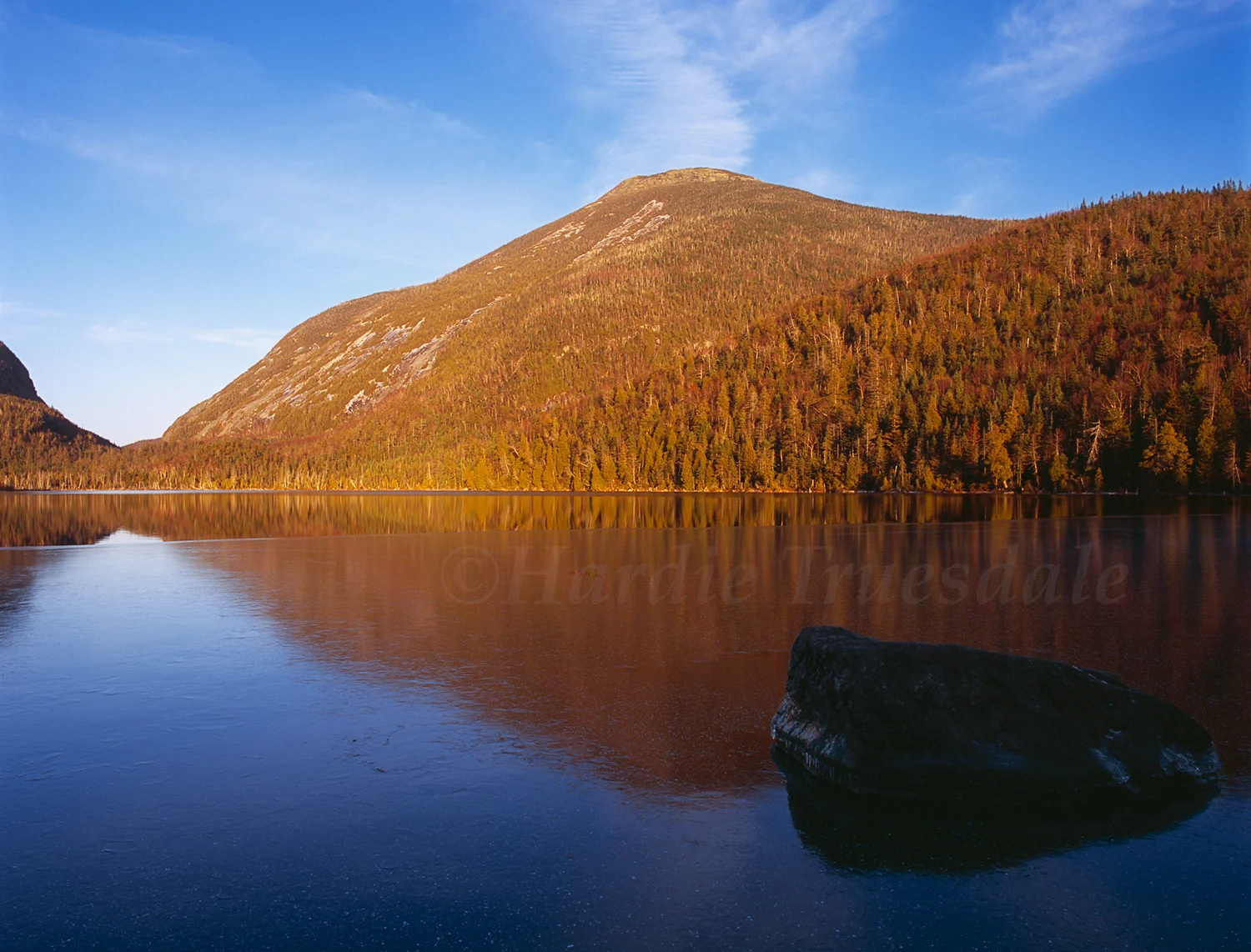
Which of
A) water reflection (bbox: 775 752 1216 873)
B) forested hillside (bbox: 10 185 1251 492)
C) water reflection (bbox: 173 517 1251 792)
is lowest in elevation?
water reflection (bbox: 775 752 1216 873)

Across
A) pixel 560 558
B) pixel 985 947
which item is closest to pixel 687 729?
pixel 985 947

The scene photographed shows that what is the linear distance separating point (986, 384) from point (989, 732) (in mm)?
125848

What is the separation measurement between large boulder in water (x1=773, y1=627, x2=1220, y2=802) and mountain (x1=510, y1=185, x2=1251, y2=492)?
280 feet

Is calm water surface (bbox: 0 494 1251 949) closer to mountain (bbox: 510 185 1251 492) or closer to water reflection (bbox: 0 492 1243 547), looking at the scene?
water reflection (bbox: 0 492 1243 547)

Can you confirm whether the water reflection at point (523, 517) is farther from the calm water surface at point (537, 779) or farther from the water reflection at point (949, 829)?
the water reflection at point (949, 829)

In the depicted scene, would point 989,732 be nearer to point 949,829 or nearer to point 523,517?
point 949,829

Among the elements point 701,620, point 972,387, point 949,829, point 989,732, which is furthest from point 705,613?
point 972,387

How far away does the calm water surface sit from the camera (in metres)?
5.97

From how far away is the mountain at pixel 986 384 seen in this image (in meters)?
92.9

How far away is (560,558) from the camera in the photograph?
29.6m

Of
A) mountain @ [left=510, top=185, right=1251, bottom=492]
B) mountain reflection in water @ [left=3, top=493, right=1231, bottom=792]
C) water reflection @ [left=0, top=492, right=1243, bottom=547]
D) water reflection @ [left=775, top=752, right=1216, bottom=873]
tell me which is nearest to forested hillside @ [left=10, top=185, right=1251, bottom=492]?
mountain @ [left=510, top=185, right=1251, bottom=492]

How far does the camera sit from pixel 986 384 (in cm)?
12175

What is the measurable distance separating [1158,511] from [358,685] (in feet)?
196

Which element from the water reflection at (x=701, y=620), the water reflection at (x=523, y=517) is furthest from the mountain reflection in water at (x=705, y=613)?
the water reflection at (x=523, y=517)
